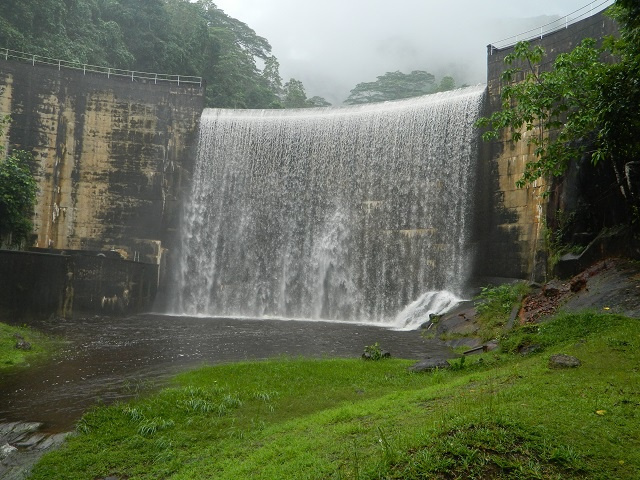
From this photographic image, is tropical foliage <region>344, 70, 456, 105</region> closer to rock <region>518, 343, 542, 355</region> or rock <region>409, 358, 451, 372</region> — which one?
rock <region>409, 358, 451, 372</region>

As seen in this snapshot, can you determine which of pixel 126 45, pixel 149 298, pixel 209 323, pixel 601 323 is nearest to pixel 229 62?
pixel 126 45

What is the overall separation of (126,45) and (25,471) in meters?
33.4

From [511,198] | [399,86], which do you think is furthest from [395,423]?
[399,86]

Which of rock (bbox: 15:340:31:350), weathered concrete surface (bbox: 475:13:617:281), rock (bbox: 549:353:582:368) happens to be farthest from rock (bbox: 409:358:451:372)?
weathered concrete surface (bbox: 475:13:617:281)

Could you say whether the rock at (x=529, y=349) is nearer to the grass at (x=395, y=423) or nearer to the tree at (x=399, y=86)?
the grass at (x=395, y=423)

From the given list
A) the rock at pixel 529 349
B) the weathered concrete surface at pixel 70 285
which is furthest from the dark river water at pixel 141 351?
the rock at pixel 529 349

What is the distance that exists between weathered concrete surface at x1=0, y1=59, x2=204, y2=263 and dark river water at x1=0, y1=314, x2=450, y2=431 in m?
6.05

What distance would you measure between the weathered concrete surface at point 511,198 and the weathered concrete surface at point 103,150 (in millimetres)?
13445

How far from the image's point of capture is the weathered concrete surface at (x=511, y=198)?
19.0 meters

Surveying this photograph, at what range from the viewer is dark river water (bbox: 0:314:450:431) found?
8070 mm

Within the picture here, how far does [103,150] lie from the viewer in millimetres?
25453

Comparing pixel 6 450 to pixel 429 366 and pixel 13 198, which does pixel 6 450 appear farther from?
pixel 13 198

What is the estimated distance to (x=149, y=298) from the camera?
24.3 meters

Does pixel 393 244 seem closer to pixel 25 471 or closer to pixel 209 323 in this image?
pixel 209 323
